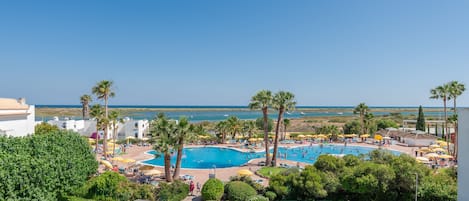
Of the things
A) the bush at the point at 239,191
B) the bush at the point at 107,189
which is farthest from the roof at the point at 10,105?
the bush at the point at 239,191

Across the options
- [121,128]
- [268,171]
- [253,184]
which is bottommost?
[268,171]

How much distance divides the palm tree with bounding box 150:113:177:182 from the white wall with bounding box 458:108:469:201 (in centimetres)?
1898

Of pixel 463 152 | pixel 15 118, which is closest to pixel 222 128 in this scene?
pixel 15 118

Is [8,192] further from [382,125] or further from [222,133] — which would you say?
[382,125]

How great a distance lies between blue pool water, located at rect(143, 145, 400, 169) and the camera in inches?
1435

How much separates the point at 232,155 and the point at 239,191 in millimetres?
22921

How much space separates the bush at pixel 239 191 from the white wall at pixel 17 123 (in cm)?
1681

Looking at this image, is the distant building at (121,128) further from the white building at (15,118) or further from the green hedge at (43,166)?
the green hedge at (43,166)

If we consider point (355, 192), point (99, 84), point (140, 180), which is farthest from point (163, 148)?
point (99, 84)

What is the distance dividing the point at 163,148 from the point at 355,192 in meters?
14.5

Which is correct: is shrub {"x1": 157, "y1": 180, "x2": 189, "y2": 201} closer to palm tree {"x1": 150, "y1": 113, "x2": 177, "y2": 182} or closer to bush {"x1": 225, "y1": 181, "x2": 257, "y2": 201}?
bush {"x1": 225, "y1": 181, "x2": 257, "y2": 201}

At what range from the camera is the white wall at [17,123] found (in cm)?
2081

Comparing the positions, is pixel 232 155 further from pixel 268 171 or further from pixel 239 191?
pixel 239 191

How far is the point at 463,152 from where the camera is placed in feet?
32.5
